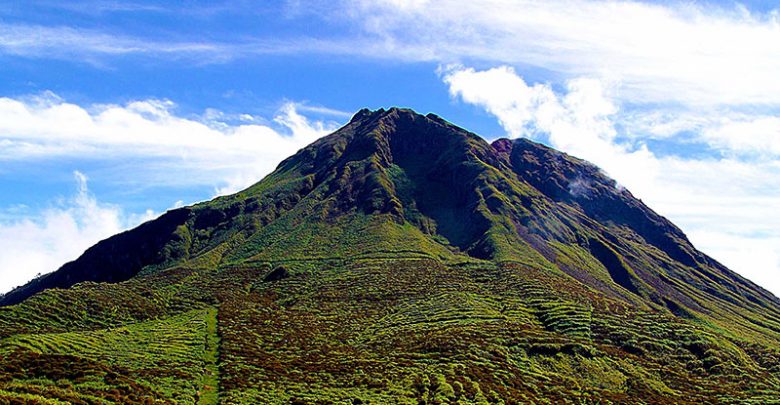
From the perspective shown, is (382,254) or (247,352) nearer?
(247,352)

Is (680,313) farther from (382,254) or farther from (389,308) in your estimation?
(389,308)

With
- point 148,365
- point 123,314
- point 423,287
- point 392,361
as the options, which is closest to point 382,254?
point 423,287

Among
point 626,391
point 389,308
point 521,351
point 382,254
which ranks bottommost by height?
point 626,391

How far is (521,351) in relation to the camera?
93875mm

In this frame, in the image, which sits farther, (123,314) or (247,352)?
(123,314)

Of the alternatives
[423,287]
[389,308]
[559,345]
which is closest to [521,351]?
[559,345]

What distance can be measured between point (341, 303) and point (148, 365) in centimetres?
6255

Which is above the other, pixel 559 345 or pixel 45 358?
pixel 45 358

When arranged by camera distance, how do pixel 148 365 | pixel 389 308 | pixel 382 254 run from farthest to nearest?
pixel 382 254, pixel 389 308, pixel 148 365

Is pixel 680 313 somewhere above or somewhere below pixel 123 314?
below

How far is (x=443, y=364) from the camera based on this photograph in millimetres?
83938

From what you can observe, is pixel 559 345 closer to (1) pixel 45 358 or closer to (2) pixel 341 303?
(2) pixel 341 303

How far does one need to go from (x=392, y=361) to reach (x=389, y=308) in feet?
131

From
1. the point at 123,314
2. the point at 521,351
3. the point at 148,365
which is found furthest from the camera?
the point at 123,314
